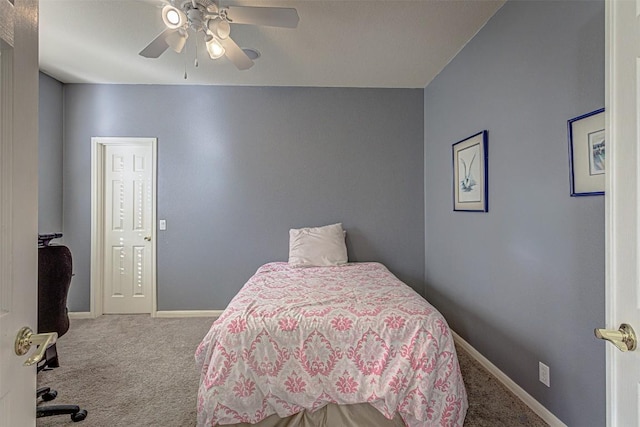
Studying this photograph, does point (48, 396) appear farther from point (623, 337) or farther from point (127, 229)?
point (623, 337)

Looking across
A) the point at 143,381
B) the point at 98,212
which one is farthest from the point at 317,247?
the point at 98,212

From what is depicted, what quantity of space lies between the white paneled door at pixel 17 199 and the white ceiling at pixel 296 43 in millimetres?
1722

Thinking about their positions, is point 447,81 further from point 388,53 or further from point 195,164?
point 195,164

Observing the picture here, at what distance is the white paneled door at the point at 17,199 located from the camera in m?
0.66

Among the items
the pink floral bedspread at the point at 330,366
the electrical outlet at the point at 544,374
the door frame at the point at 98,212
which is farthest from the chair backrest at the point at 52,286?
the electrical outlet at the point at 544,374

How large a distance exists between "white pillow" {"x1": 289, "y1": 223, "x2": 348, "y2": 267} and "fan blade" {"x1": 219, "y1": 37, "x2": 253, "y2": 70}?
1.76 m

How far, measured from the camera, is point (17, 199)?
28.0 inches

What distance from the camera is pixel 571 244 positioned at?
161cm

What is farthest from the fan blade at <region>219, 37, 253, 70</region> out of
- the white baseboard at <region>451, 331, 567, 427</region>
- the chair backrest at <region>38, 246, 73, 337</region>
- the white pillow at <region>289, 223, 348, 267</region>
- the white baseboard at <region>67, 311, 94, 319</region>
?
the white baseboard at <region>67, 311, 94, 319</region>

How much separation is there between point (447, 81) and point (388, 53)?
0.68m

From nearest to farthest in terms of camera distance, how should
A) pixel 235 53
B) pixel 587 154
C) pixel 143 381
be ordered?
1. pixel 587 154
2. pixel 235 53
3. pixel 143 381

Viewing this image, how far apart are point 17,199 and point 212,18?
161cm

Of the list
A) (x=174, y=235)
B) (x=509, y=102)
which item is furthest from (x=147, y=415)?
(x=509, y=102)

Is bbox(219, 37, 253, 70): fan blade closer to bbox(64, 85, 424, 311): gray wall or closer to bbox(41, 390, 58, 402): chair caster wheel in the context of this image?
bbox(64, 85, 424, 311): gray wall
